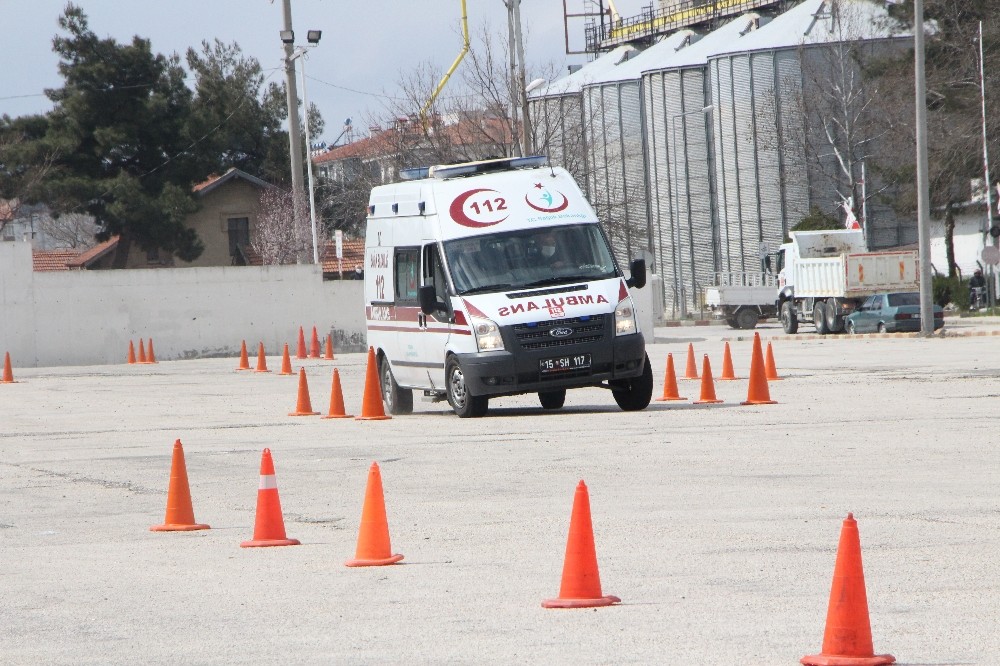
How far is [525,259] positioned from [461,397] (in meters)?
1.76

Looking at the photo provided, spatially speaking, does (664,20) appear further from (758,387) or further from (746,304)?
(758,387)

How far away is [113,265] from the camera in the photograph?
79312mm

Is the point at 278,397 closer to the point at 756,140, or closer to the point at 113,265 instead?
the point at 756,140

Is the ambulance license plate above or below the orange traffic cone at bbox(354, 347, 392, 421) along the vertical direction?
above

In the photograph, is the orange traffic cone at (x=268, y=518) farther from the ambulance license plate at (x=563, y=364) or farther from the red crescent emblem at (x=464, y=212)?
the red crescent emblem at (x=464, y=212)

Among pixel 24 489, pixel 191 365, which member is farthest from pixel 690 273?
pixel 24 489

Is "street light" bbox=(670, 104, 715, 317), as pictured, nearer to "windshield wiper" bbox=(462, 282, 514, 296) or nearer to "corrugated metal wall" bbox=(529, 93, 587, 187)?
"corrugated metal wall" bbox=(529, 93, 587, 187)

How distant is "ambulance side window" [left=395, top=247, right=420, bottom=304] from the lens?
19.3 meters

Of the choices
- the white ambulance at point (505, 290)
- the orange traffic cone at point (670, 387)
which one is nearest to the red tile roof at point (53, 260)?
the orange traffic cone at point (670, 387)

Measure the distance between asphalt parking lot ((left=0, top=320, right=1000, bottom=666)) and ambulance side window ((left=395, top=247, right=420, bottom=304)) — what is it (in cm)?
154

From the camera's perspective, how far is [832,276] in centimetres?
4722

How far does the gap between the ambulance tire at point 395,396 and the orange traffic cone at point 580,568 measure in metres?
13.4

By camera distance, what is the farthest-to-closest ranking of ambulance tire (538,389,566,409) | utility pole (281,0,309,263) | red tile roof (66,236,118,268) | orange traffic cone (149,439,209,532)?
red tile roof (66,236,118,268) < utility pole (281,0,309,263) < ambulance tire (538,389,566,409) < orange traffic cone (149,439,209,532)

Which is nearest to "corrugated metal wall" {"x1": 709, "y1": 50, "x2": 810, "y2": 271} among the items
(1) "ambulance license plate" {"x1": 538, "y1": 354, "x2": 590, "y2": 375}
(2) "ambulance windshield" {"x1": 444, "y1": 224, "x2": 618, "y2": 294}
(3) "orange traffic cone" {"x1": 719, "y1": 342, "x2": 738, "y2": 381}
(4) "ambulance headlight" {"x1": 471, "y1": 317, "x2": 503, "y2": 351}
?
(3) "orange traffic cone" {"x1": 719, "y1": 342, "x2": 738, "y2": 381}
